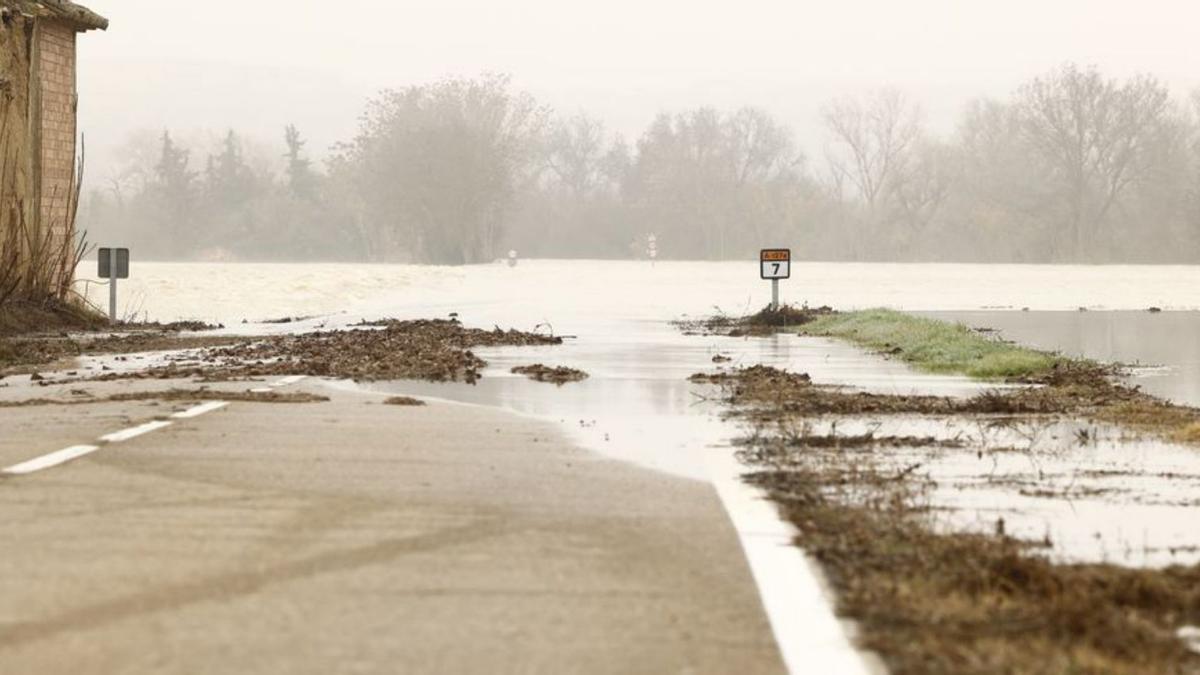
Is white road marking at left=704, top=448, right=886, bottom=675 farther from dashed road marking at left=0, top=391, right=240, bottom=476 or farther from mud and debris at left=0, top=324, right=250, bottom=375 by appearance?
mud and debris at left=0, top=324, right=250, bottom=375

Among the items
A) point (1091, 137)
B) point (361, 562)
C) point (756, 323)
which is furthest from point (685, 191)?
point (361, 562)

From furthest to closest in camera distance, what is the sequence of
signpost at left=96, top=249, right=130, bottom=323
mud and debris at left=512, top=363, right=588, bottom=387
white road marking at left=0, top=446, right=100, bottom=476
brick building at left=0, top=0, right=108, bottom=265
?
1. signpost at left=96, top=249, right=130, bottom=323
2. brick building at left=0, top=0, right=108, bottom=265
3. mud and debris at left=512, top=363, right=588, bottom=387
4. white road marking at left=0, top=446, right=100, bottom=476

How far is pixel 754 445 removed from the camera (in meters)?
13.6

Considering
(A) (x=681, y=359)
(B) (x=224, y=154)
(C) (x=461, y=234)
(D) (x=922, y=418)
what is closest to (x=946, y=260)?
(C) (x=461, y=234)

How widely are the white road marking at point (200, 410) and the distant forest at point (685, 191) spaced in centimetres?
9974

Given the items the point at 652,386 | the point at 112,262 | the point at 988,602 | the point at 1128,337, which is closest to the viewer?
the point at 988,602

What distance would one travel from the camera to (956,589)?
24.7 feet

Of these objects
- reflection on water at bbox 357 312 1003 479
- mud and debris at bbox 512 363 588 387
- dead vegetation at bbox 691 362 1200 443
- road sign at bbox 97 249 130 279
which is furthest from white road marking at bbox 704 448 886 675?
road sign at bbox 97 249 130 279

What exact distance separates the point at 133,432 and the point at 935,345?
15.5m

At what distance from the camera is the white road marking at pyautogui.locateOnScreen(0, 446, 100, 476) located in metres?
11.3

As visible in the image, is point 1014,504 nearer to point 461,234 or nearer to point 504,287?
point 504,287

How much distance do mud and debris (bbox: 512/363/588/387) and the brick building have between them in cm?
1508

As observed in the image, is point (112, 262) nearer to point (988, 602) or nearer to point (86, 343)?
point (86, 343)

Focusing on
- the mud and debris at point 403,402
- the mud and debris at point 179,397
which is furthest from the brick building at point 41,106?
the mud and debris at point 403,402
